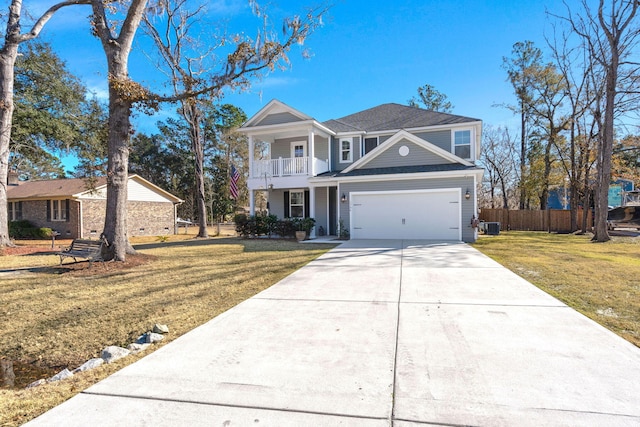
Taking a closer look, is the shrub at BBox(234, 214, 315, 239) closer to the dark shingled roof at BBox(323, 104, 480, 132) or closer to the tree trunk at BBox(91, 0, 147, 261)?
the dark shingled roof at BBox(323, 104, 480, 132)

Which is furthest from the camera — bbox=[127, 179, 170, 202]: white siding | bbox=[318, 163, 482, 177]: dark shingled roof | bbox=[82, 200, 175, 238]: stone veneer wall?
bbox=[127, 179, 170, 202]: white siding

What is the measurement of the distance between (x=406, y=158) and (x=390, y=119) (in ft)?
16.3

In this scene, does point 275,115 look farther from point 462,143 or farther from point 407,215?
point 462,143

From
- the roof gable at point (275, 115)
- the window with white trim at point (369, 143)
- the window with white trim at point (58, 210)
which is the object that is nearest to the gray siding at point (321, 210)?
the window with white trim at point (369, 143)

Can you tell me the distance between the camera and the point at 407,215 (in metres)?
14.0

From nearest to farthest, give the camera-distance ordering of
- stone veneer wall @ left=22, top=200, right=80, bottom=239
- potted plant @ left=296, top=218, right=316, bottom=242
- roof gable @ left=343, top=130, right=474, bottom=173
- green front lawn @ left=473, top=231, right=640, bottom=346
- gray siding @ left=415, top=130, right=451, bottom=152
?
green front lawn @ left=473, top=231, right=640, bottom=346
roof gable @ left=343, top=130, right=474, bottom=173
potted plant @ left=296, top=218, right=316, bottom=242
gray siding @ left=415, top=130, right=451, bottom=152
stone veneer wall @ left=22, top=200, right=80, bottom=239

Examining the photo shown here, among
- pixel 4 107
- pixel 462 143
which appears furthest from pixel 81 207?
pixel 462 143

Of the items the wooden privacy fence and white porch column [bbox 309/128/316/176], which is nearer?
white porch column [bbox 309/128/316/176]

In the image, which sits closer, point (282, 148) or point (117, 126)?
point (117, 126)

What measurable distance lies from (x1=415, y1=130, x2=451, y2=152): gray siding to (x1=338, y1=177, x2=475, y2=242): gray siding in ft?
13.0

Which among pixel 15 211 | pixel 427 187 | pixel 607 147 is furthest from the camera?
pixel 15 211

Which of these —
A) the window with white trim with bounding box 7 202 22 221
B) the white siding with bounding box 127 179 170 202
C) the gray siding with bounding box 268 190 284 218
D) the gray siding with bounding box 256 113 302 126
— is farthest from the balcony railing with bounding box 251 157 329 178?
the window with white trim with bounding box 7 202 22 221

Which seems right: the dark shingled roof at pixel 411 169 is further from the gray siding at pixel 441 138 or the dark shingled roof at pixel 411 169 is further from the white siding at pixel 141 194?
the white siding at pixel 141 194

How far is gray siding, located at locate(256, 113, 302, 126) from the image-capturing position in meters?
16.5
